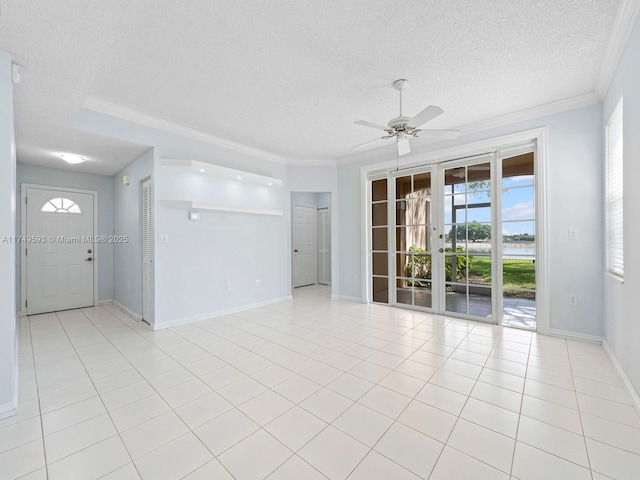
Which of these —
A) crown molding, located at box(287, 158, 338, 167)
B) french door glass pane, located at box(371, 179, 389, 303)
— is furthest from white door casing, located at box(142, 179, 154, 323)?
french door glass pane, located at box(371, 179, 389, 303)

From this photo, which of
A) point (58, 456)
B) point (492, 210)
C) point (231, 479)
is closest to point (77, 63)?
point (58, 456)

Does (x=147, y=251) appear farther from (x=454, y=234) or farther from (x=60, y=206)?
(x=454, y=234)

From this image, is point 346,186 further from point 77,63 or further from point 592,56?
point 77,63

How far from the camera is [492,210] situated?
3.94 metres

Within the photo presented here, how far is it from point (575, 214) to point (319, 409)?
3542mm

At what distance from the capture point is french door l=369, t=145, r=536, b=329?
3.95m

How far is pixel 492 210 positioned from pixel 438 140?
1326mm

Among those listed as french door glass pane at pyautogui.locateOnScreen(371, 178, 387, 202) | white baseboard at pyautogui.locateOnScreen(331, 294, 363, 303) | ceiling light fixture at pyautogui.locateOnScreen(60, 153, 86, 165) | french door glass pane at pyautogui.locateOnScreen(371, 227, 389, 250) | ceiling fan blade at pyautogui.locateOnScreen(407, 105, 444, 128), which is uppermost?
ceiling light fixture at pyautogui.locateOnScreen(60, 153, 86, 165)

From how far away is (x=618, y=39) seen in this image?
7.34 ft

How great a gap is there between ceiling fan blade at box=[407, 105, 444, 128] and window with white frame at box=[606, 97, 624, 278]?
5.27ft

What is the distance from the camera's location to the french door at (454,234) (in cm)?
395

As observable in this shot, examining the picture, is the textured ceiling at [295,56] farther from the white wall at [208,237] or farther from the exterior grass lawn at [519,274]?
the exterior grass lawn at [519,274]

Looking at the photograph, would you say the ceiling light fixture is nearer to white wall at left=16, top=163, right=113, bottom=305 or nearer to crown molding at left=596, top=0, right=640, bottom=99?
white wall at left=16, top=163, right=113, bottom=305

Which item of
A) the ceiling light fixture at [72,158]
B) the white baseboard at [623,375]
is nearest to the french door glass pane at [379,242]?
the white baseboard at [623,375]
